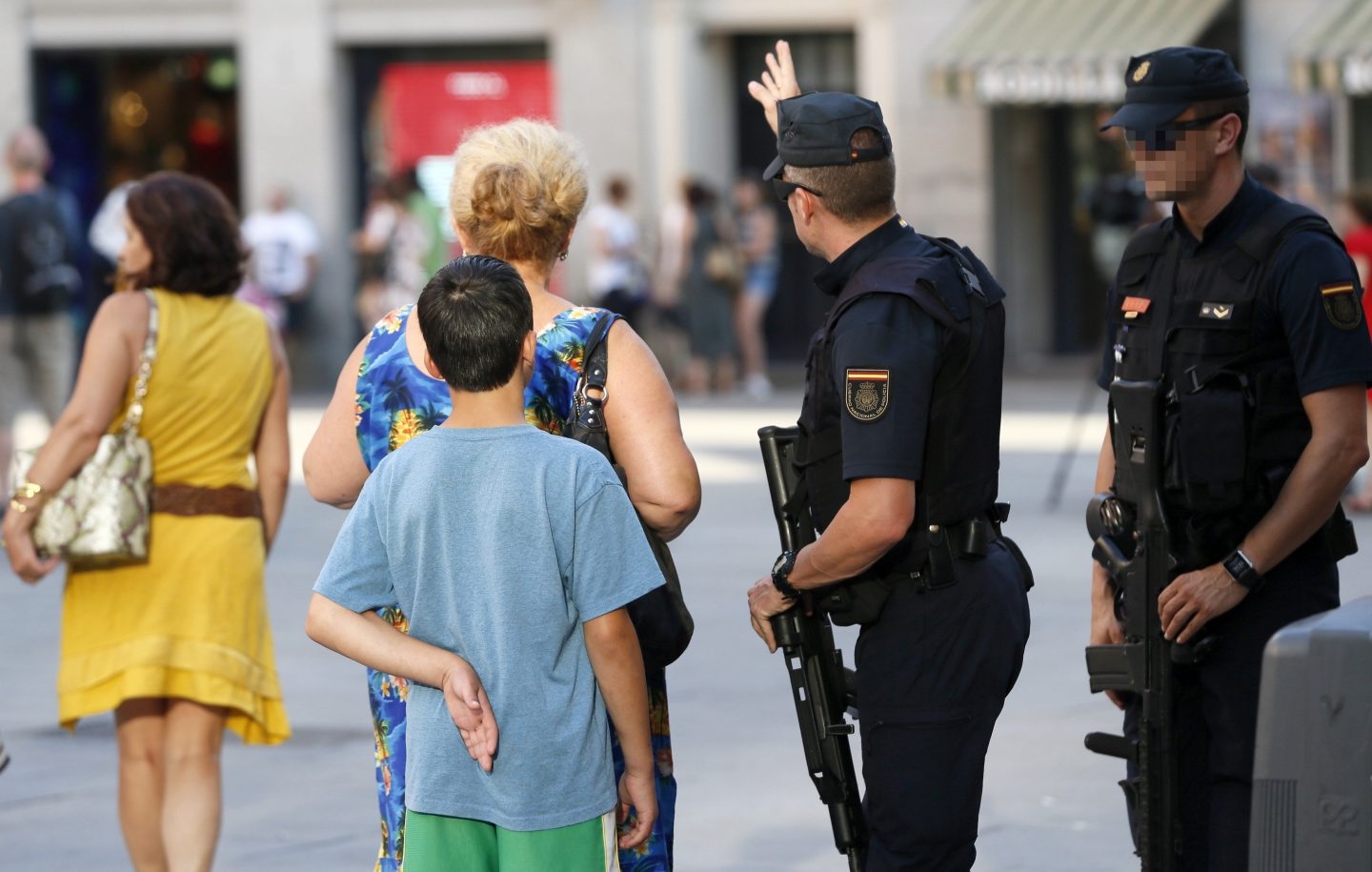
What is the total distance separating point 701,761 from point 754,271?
11768 mm

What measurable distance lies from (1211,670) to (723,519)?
25.6 feet

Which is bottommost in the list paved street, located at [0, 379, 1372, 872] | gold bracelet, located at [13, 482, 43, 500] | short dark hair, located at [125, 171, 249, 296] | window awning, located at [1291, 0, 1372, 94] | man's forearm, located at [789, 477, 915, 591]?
paved street, located at [0, 379, 1372, 872]

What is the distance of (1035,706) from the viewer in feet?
24.6

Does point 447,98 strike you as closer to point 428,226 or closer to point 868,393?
point 428,226

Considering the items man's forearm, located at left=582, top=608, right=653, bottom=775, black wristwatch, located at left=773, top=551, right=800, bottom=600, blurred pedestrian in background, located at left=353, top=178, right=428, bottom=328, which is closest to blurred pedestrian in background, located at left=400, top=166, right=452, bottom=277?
blurred pedestrian in background, located at left=353, top=178, right=428, bottom=328

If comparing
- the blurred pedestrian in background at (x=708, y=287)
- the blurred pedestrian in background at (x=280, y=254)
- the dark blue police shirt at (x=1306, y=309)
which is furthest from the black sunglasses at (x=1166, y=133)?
the blurred pedestrian in background at (x=280, y=254)

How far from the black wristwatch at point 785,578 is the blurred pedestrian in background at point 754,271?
46.6 feet

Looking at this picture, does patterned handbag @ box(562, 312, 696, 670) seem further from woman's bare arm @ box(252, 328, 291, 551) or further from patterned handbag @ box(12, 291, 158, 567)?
woman's bare arm @ box(252, 328, 291, 551)

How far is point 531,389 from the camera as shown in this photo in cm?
391

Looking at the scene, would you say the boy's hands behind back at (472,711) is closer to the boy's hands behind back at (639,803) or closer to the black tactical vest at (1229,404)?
the boy's hands behind back at (639,803)

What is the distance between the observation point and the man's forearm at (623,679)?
11.3 ft

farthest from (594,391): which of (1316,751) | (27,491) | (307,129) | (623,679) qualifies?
(307,129)

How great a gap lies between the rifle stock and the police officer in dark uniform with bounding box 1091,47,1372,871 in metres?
0.04

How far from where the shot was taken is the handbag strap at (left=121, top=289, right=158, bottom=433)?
203 inches
